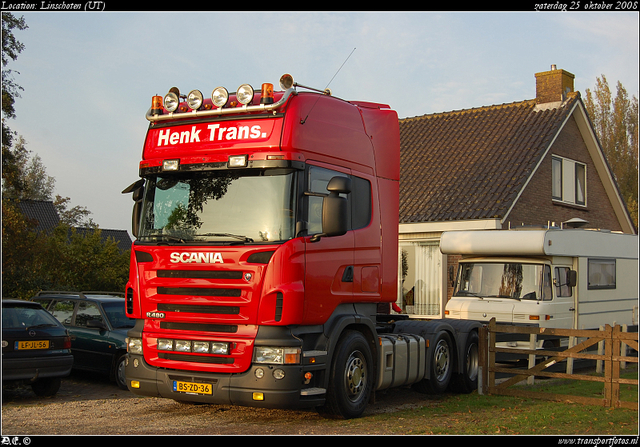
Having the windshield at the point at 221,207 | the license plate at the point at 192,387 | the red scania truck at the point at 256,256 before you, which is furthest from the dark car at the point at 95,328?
the windshield at the point at 221,207

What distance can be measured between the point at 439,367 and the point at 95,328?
588 cm

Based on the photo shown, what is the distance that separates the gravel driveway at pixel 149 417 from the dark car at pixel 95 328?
29.4 inches

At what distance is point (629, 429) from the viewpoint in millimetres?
8148

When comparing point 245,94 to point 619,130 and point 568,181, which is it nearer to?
point 568,181

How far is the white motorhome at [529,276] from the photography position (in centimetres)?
1324

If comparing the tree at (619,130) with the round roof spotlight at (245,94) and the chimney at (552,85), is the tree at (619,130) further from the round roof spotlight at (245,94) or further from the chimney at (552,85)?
the round roof spotlight at (245,94)

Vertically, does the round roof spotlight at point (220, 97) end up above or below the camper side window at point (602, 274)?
above

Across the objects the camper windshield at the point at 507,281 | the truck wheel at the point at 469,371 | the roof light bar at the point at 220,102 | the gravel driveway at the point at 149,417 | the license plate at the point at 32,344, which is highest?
the roof light bar at the point at 220,102

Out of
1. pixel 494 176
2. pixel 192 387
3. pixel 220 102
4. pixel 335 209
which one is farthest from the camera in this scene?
pixel 494 176

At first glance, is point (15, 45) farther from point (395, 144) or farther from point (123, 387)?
point (395, 144)

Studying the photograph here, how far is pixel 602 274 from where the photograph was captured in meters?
15.1

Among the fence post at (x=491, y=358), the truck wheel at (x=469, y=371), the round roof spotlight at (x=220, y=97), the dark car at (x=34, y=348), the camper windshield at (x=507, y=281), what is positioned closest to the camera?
the round roof spotlight at (x=220, y=97)

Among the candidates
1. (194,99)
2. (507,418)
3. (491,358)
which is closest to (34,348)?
(194,99)
